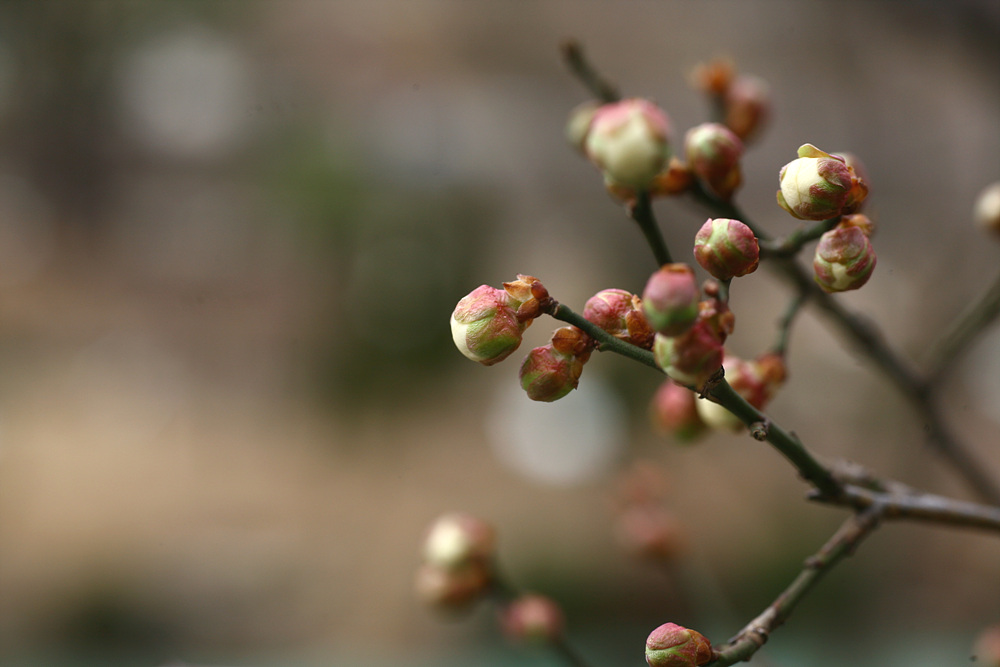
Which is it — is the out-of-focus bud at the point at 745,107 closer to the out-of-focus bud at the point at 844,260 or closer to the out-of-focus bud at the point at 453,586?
the out-of-focus bud at the point at 844,260

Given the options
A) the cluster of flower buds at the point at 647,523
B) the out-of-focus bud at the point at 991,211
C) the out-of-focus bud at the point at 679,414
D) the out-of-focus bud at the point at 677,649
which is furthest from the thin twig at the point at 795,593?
the cluster of flower buds at the point at 647,523

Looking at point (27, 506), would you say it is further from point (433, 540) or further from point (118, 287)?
point (433, 540)

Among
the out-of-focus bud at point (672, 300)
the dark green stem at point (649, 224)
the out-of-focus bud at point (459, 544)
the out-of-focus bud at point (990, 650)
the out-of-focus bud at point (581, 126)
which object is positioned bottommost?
the out-of-focus bud at point (990, 650)

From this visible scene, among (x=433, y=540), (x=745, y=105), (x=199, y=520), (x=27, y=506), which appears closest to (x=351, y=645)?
(x=199, y=520)

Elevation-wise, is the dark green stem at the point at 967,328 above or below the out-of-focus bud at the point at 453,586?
below

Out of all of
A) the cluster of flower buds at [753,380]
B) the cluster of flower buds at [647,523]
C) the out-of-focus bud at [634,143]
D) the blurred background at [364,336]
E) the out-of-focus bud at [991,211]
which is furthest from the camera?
the blurred background at [364,336]

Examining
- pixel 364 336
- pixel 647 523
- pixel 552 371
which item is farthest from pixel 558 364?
pixel 364 336

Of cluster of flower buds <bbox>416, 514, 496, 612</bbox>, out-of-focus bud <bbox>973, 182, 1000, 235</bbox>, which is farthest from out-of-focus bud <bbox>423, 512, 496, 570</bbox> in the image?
out-of-focus bud <bbox>973, 182, 1000, 235</bbox>

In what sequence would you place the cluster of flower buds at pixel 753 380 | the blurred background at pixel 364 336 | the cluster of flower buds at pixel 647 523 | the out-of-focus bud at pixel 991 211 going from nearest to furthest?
the cluster of flower buds at pixel 753 380
the out-of-focus bud at pixel 991 211
the cluster of flower buds at pixel 647 523
the blurred background at pixel 364 336
